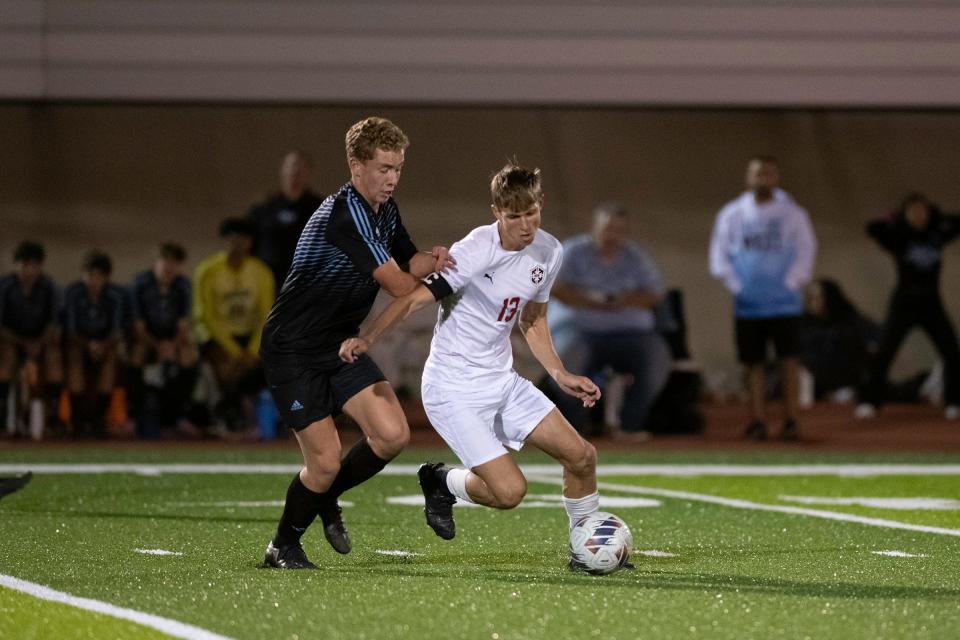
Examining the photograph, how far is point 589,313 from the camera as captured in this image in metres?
14.6

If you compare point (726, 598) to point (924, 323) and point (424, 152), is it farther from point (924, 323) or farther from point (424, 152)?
point (424, 152)

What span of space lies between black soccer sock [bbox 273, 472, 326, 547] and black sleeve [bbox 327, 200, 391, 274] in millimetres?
954

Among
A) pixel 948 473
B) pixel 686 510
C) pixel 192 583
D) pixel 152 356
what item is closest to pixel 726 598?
pixel 192 583

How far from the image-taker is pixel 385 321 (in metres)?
7.05

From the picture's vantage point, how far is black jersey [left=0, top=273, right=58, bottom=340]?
48.6 feet

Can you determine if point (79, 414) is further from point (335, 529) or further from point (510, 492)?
point (510, 492)

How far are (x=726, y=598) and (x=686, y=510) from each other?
136 inches

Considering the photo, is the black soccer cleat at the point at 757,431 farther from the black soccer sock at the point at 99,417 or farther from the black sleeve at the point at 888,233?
the black soccer sock at the point at 99,417

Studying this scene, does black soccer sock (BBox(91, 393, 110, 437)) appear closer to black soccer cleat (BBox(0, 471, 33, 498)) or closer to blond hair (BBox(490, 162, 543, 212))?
black soccer cleat (BBox(0, 471, 33, 498))

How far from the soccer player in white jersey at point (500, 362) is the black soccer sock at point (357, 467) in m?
0.33

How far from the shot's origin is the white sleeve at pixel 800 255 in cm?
1425

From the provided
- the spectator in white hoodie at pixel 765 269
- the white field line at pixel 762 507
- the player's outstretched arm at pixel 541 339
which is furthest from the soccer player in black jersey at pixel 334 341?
the spectator in white hoodie at pixel 765 269

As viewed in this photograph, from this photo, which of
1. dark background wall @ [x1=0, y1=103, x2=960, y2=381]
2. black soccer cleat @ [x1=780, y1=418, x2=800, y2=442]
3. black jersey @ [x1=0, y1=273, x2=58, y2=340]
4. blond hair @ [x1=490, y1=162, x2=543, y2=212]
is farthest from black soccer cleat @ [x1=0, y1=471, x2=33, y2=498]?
dark background wall @ [x1=0, y1=103, x2=960, y2=381]

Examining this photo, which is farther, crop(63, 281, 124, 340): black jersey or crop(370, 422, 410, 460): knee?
crop(63, 281, 124, 340): black jersey
